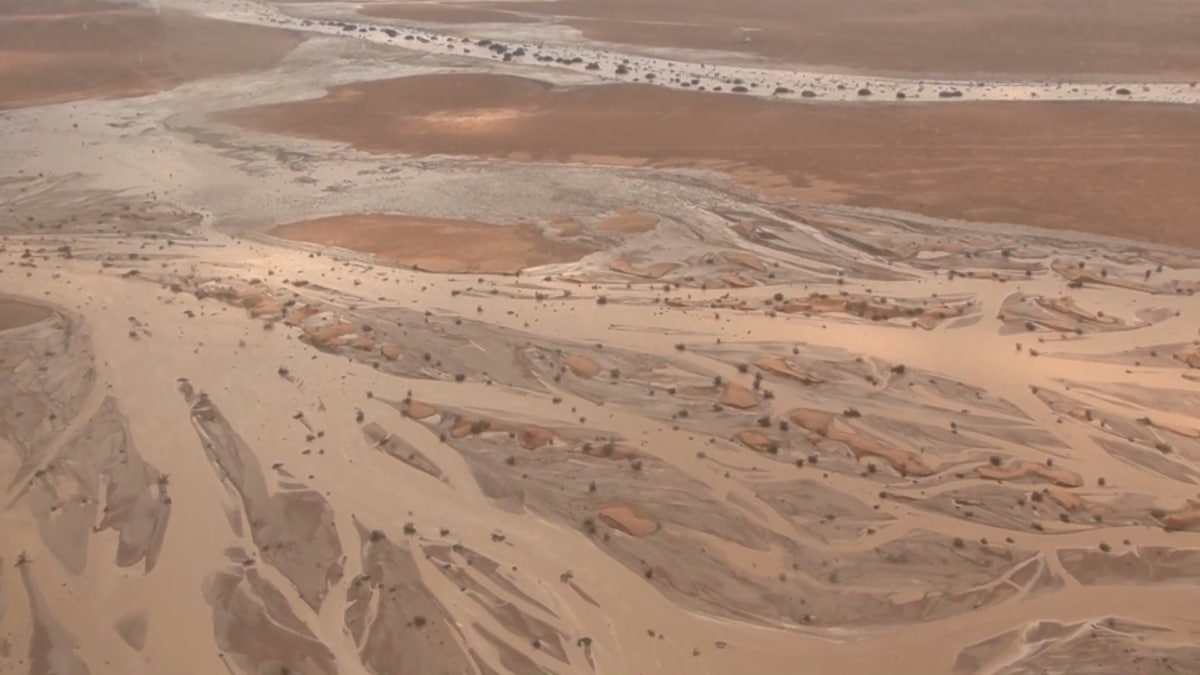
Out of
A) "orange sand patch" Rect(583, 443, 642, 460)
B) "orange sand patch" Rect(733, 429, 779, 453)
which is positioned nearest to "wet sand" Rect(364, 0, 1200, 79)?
"orange sand patch" Rect(733, 429, 779, 453)

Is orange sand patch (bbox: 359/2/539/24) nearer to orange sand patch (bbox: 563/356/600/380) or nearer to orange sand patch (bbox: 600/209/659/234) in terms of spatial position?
Result: orange sand patch (bbox: 600/209/659/234)

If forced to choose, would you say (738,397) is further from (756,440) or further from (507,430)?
(507,430)

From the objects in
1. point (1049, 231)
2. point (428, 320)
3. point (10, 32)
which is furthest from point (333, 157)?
point (10, 32)

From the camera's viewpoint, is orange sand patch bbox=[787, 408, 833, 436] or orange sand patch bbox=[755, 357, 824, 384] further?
orange sand patch bbox=[755, 357, 824, 384]

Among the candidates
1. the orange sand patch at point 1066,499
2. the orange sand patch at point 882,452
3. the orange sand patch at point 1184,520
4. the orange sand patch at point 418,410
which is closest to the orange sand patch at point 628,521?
the orange sand patch at point 882,452

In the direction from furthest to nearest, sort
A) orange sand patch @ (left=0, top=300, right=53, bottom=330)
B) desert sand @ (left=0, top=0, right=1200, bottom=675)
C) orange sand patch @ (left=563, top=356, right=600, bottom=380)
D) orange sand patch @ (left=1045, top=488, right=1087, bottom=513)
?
orange sand patch @ (left=0, top=300, right=53, bottom=330) < orange sand patch @ (left=563, top=356, right=600, bottom=380) < orange sand patch @ (left=1045, top=488, right=1087, bottom=513) < desert sand @ (left=0, top=0, right=1200, bottom=675)

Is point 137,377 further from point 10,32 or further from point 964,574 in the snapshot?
point 10,32
